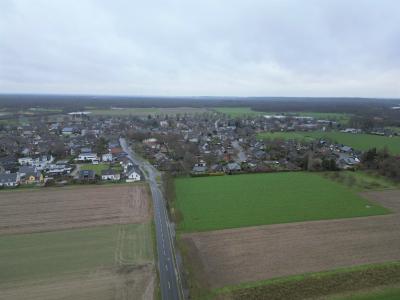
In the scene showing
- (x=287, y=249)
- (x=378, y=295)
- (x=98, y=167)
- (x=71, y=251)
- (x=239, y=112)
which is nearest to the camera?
(x=378, y=295)

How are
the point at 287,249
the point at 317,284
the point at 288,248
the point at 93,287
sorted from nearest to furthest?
the point at 93,287 < the point at 317,284 < the point at 287,249 < the point at 288,248

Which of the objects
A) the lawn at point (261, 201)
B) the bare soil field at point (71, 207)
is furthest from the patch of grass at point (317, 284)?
the bare soil field at point (71, 207)

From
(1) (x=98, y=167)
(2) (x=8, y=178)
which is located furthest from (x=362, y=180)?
(2) (x=8, y=178)

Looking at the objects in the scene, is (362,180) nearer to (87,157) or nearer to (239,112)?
(87,157)

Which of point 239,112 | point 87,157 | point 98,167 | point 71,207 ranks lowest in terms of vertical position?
point 98,167

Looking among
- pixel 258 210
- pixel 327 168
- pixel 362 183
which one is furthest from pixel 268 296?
pixel 327 168

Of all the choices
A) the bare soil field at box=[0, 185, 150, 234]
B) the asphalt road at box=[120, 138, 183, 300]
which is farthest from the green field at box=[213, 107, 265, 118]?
the asphalt road at box=[120, 138, 183, 300]

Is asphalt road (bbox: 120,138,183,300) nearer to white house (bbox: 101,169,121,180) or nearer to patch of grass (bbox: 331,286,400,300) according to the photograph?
white house (bbox: 101,169,121,180)

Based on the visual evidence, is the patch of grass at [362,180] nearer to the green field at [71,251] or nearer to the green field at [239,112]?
the green field at [71,251]
